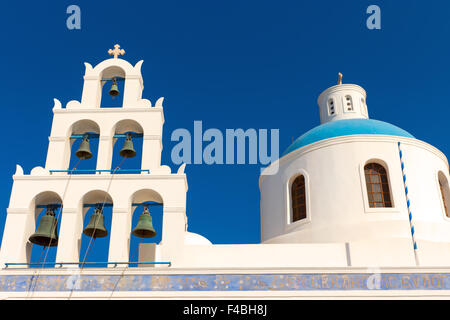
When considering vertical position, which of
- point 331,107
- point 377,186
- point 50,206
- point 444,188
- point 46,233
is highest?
point 331,107

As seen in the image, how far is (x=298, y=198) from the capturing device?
14.4 meters

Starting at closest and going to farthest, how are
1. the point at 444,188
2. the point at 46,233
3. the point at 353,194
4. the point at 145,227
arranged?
the point at 46,233 < the point at 145,227 < the point at 353,194 < the point at 444,188

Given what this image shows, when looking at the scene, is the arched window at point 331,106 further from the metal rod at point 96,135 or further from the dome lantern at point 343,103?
the metal rod at point 96,135

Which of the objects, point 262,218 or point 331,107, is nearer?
point 262,218

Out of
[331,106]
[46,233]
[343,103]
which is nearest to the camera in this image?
[46,233]

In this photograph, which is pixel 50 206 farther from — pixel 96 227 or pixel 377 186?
pixel 377 186

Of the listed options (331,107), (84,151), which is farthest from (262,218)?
(84,151)

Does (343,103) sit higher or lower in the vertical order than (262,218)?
higher

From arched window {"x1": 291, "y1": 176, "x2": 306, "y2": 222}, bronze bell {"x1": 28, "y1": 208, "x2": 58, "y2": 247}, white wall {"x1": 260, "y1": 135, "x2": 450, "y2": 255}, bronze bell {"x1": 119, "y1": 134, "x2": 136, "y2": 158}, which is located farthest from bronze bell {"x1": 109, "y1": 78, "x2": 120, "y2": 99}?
arched window {"x1": 291, "y1": 176, "x2": 306, "y2": 222}

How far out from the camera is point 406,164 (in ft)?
46.2

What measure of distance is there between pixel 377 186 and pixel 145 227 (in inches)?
249
